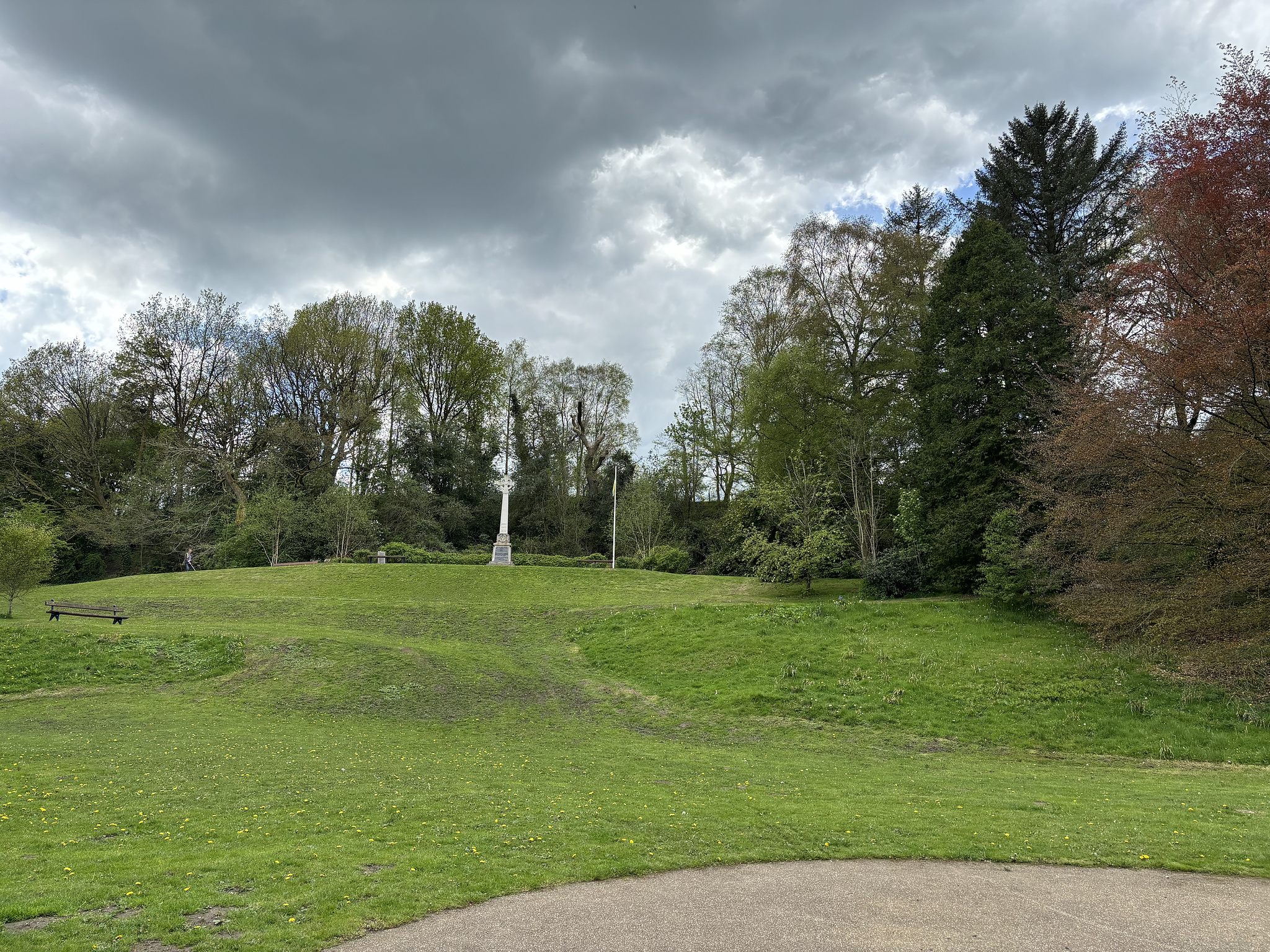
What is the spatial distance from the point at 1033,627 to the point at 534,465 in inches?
1637

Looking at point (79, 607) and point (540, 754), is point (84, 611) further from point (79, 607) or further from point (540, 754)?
point (540, 754)

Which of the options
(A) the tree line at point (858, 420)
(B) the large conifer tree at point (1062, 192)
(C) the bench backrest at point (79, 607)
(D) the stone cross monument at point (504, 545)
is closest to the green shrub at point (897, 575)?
(A) the tree line at point (858, 420)

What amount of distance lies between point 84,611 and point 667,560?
26723 millimetres

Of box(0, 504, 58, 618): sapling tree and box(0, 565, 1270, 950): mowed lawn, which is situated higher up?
box(0, 504, 58, 618): sapling tree

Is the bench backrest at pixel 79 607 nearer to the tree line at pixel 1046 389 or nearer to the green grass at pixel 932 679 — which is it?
the green grass at pixel 932 679

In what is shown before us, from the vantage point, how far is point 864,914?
Result: 18.5ft

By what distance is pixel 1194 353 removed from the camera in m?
14.3

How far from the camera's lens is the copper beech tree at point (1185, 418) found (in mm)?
14172

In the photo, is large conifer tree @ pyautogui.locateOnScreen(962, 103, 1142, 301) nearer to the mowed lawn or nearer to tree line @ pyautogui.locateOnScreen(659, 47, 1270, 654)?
tree line @ pyautogui.locateOnScreen(659, 47, 1270, 654)

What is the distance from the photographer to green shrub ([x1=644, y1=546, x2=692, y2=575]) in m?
40.2

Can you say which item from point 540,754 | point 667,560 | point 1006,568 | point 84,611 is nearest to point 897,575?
point 1006,568

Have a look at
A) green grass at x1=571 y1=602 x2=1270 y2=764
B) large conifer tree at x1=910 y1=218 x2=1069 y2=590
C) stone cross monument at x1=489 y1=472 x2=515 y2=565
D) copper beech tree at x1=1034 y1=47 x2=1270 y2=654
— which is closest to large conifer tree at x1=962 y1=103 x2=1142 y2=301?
large conifer tree at x1=910 y1=218 x2=1069 y2=590

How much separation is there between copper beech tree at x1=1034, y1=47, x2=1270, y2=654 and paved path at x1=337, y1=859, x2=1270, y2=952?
35.3 ft

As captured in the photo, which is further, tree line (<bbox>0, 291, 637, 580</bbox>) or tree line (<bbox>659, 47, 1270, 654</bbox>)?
tree line (<bbox>0, 291, 637, 580</bbox>)
